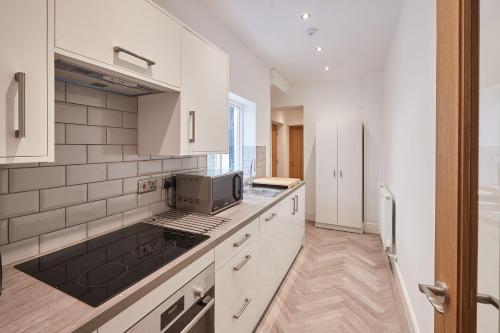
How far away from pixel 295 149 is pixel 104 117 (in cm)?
568

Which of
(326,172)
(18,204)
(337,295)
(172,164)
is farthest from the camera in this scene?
(326,172)

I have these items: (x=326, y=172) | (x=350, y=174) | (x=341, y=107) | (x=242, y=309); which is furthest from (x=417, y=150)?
(x=341, y=107)

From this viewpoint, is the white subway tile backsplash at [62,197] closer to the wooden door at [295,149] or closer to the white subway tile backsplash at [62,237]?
the white subway tile backsplash at [62,237]

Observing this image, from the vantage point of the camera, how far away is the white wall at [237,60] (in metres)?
1.95

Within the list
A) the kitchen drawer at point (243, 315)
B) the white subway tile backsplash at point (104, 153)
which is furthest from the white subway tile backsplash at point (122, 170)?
the kitchen drawer at point (243, 315)

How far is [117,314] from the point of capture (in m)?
0.75

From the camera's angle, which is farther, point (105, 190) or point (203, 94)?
point (203, 94)

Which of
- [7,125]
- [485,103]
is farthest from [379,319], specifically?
[7,125]

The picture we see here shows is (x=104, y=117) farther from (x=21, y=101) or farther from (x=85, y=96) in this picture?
(x=21, y=101)

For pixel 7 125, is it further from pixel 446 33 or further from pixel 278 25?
pixel 278 25

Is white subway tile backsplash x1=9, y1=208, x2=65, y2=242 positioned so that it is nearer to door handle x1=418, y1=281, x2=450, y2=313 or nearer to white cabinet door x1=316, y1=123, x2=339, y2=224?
door handle x1=418, y1=281, x2=450, y2=313

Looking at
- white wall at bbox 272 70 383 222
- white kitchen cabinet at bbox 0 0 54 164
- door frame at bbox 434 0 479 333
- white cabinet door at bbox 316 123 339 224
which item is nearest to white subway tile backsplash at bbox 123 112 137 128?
white kitchen cabinet at bbox 0 0 54 164

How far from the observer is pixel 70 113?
3.90 ft

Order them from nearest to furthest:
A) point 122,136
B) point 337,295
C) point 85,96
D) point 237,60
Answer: point 85,96, point 122,136, point 337,295, point 237,60
